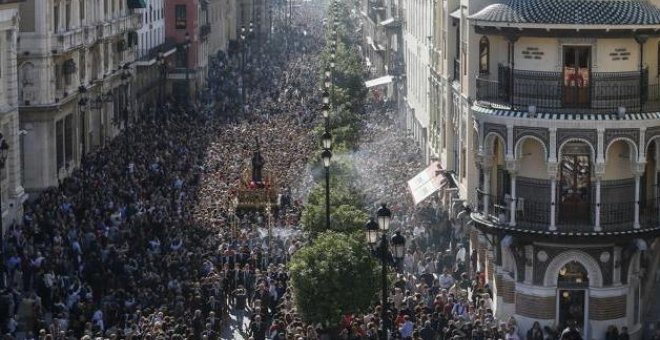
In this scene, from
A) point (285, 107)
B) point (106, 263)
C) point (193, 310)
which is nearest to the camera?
point (193, 310)

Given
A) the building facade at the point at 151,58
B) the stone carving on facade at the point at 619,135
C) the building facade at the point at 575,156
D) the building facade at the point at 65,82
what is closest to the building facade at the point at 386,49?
the building facade at the point at 151,58

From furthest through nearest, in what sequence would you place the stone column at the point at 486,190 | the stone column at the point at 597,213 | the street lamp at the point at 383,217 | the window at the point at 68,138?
the window at the point at 68,138
the stone column at the point at 486,190
the stone column at the point at 597,213
the street lamp at the point at 383,217

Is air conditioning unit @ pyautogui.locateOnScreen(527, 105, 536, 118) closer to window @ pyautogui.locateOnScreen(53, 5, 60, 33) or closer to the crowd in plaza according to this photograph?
the crowd in plaza

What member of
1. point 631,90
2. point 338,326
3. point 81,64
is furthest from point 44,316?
point 81,64

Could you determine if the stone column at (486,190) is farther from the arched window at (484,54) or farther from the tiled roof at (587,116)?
the arched window at (484,54)

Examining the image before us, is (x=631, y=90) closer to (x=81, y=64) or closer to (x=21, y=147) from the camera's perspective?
(x=21, y=147)
